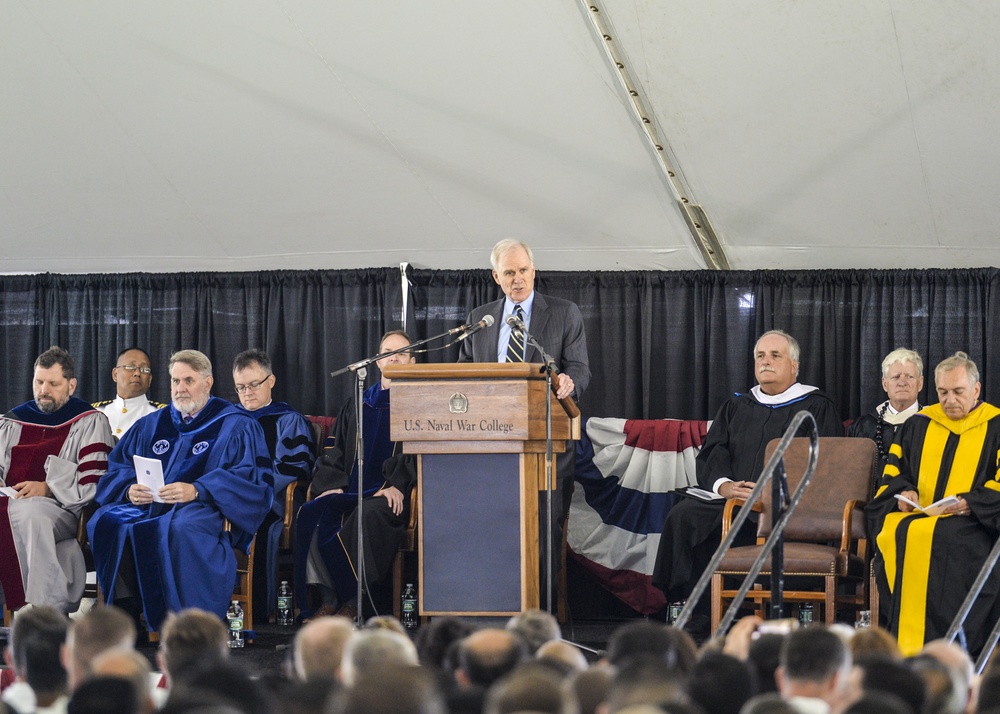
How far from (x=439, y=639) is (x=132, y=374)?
523 cm

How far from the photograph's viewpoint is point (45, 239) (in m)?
7.09

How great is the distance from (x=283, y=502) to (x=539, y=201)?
2.07 meters

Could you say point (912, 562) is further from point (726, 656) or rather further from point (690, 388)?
point (726, 656)

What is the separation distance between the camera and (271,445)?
6.77 metres

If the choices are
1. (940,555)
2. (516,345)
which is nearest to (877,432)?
(940,555)

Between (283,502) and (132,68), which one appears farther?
(283,502)

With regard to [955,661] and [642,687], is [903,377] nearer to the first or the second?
[955,661]

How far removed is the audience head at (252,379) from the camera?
6902 millimetres

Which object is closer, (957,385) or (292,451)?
(957,385)

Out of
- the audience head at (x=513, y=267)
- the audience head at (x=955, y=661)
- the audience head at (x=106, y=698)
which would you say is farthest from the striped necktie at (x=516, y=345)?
the audience head at (x=106, y=698)

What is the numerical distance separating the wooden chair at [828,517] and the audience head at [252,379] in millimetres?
2679

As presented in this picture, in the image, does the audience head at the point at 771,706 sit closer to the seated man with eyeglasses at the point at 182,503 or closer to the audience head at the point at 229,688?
the audience head at the point at 229,688

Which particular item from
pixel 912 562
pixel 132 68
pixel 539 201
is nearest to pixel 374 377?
pixel 539 201

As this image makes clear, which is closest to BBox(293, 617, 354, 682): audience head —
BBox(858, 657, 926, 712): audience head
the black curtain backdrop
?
BBox(858, 657, 926, 712): audience head
